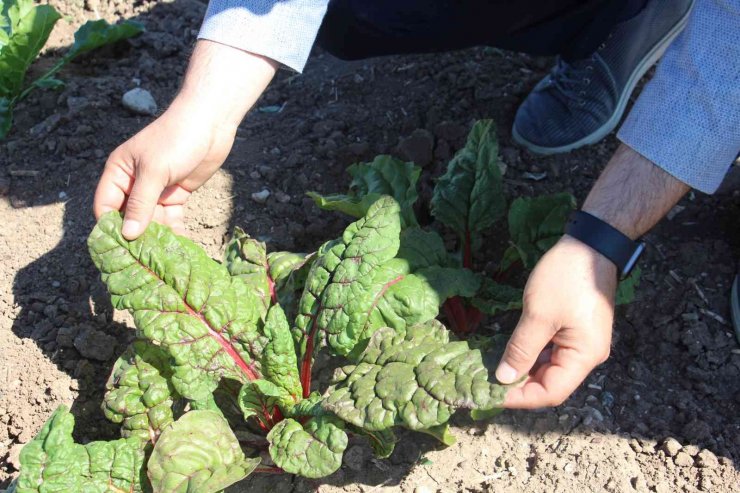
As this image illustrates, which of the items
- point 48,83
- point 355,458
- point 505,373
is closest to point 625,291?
point 505,373

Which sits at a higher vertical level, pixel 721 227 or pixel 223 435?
pixel 721 227

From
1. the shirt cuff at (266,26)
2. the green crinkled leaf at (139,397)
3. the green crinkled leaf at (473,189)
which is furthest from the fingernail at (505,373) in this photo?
the shirt cuff at (266,26)

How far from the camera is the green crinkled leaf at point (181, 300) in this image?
2.37 metres

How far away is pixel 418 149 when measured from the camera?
10.8ft

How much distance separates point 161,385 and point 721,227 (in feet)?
7.35

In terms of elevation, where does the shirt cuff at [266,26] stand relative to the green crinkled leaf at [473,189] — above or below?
above

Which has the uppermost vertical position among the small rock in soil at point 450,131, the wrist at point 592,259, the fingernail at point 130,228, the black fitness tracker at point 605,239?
the black fitness tracker at point 605,239

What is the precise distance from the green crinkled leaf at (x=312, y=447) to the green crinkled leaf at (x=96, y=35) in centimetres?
239

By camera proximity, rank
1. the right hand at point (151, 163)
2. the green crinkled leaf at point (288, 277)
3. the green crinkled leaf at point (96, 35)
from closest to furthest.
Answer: the right hand at point (151, 163)
the green crinkled leaf at point (288, 277)
the green crinkled leaf at point (96, 35)

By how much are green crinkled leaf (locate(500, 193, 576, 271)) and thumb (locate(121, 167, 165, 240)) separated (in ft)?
4.10

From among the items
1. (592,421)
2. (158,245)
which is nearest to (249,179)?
(158,245)

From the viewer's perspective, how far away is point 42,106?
3.67 meters

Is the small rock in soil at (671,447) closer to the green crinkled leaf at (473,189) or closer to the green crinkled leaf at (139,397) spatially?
the green crinkled leaf at (473,189)

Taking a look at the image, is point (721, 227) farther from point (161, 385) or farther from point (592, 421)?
point (161, 385)
